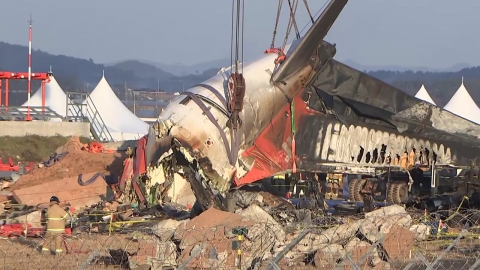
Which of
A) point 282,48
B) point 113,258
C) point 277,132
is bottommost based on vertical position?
point 113,258

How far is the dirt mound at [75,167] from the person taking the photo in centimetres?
2533

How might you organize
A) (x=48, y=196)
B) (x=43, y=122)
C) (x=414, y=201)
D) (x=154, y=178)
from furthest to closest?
(x=43, y=122) → (x=414, y=201) → (x=48, y=196) → (x=154, y=178)

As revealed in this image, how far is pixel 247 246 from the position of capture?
15.0 meters

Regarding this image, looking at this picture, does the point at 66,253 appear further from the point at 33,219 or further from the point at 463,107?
the point at 463,107

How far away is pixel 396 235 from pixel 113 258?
4697 millimetres

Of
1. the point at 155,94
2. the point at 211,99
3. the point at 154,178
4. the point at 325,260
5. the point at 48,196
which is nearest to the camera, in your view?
the point at 325,260

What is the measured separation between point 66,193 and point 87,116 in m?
21.6

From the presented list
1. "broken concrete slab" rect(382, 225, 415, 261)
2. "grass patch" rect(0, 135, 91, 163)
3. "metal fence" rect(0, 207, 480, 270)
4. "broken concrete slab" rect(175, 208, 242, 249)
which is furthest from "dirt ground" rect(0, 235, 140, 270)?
"grass patch" rect(0, 135, 91, 163)

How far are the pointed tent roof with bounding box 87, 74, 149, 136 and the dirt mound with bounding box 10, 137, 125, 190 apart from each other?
829 inches

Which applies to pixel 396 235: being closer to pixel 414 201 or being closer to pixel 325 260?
pixel 325 260

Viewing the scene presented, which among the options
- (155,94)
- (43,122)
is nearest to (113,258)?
(43,122)

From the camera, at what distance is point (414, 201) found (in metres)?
25.2

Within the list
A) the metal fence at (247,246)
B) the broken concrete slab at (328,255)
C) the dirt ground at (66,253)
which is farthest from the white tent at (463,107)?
the broken concrete slab at (328,255)

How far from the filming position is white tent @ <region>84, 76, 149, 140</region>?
49625mm
